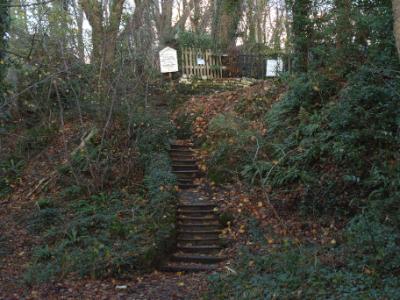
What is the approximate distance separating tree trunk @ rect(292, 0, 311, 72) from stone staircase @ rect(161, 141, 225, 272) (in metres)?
4.80

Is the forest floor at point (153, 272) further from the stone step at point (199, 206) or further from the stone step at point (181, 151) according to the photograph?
the stone step at point (181, 151)

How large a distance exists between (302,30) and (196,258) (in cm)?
792

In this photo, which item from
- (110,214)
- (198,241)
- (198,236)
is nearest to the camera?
(198,241)

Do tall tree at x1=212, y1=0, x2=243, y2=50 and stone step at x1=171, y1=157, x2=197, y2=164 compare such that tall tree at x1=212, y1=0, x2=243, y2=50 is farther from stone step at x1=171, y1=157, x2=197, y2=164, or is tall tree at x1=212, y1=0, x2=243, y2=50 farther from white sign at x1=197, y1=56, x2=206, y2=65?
stone step at x1=171, y1=157, x2=197, y2=164

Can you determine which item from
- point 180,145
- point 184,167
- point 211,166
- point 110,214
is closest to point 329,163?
point 211,166

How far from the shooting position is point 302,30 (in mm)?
13891

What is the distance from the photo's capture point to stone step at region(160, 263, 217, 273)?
885 cm

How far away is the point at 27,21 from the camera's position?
48.9 ft

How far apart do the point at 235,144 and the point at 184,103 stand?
224 inches

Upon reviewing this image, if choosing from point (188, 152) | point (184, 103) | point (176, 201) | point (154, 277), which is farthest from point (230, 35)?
point (154, 277)

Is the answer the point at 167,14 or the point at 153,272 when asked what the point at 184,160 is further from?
the point at 167,14

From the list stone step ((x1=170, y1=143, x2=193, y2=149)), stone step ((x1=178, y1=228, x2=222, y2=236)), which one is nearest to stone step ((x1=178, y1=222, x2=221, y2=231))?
stone step ((x1=178, y1=228, x2=222, y2=236))

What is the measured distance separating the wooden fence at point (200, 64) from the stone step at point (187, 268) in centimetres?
1204

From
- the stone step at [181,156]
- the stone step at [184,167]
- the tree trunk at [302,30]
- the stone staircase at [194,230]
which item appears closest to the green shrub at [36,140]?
the stone step at [181,156]
